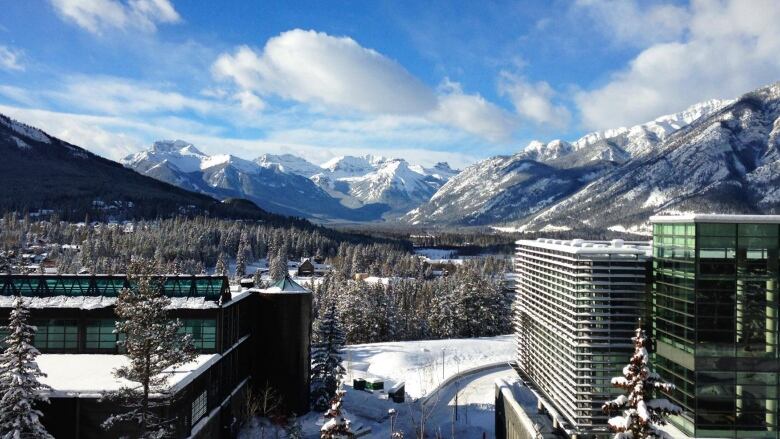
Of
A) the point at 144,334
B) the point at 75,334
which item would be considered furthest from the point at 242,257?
the point at 144,334

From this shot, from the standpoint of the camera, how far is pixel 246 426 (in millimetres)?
44312

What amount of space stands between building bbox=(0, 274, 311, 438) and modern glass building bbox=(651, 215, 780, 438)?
29.5 metres

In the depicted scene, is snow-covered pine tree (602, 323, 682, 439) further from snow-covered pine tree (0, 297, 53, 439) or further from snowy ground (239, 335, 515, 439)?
snowy ground (239, 335, 515, 439)

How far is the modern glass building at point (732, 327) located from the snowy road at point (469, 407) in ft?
76.2

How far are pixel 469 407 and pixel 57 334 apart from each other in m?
39.9

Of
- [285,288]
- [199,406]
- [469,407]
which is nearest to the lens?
[199,406]

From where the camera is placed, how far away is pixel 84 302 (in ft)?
135

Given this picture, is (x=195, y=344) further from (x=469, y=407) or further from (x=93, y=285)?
(x=469, y=407)

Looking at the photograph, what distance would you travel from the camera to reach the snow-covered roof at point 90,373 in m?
30.9

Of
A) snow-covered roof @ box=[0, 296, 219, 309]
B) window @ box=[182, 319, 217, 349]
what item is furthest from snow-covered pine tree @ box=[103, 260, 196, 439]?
snow-covered roof @ box=[0, 296, 219, 309]

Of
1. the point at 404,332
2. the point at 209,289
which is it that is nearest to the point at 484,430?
the point at 209,289

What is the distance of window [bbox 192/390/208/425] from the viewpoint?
35062 millimetres

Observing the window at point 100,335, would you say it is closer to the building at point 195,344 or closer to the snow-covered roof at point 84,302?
the building at point 195,344

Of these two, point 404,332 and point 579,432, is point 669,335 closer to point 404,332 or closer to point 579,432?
point 579,432
